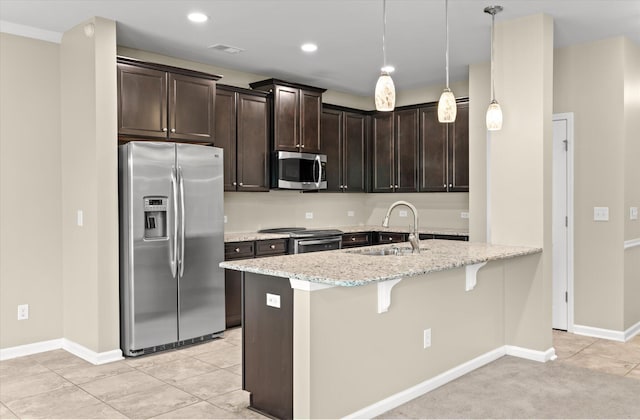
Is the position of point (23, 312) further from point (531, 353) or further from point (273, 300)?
point (531, 353)

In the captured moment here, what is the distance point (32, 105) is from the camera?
4324mm

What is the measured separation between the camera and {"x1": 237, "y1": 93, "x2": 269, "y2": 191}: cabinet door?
5398mm

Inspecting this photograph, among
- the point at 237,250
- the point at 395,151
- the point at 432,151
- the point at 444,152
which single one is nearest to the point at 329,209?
the point at 395,151

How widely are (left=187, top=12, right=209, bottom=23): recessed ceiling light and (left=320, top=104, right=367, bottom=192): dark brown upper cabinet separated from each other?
248cm

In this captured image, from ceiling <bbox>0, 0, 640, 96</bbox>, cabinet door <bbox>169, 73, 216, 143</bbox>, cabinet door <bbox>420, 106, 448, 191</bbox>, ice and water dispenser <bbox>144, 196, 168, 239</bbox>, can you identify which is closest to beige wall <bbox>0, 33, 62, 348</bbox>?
ceiling <bbox>0, 0, 640, 96</bbox>

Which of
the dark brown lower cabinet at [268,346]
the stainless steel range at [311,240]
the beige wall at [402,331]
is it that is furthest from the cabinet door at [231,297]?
the beige wall at [402,331]

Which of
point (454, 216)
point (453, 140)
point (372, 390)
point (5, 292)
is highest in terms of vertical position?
point (453, 140)

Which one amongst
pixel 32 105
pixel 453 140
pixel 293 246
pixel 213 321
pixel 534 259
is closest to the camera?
pixel 534 259

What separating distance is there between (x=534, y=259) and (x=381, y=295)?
1644 millimetres

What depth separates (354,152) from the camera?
6.73 meters

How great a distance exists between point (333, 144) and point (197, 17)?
110 inches

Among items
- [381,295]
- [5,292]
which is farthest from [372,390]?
[5,292]

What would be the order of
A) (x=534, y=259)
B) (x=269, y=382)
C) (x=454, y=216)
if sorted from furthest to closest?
1. (x=454, y=216)
2. (x=534, y=259)
3. (x=269, y=382)

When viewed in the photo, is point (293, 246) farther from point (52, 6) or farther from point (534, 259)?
point (52, 6)
